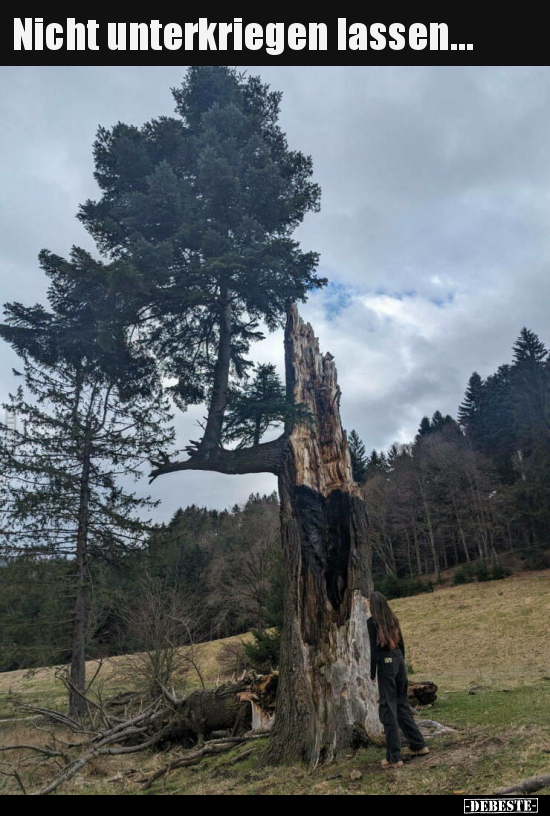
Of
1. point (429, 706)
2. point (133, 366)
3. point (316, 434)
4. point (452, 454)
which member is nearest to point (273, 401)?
point (316, 434)

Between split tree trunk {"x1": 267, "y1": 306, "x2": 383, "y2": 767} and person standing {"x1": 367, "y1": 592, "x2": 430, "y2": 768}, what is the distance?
103cm

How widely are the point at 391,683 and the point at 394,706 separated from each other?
0.21 m

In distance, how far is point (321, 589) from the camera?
23.9 feet

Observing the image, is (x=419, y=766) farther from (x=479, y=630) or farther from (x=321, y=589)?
(x=479, y=630)

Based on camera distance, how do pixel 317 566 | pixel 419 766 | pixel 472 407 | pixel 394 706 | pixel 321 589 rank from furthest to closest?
pixel 472 407
pixel 317 566
pixel 321 589
pixel 394 706
pixel 419 766

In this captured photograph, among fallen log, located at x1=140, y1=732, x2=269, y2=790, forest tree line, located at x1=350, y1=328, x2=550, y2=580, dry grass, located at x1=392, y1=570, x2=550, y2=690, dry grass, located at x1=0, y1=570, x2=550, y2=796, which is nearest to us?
dry grass, located at x1=0, y1=570, x2=550, y2=796

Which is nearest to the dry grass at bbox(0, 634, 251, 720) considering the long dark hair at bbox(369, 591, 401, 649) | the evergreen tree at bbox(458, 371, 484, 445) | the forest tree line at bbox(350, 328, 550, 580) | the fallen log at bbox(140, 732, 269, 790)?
the fallen log at bbox(140, 732, 269, 790)

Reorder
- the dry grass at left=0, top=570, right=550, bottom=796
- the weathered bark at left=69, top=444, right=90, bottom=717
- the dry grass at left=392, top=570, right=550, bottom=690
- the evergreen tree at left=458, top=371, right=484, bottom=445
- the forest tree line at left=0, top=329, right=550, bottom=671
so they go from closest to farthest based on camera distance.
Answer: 1. the dry grass at left=0, top=570, right=550, bottom=796
2. the weathered bark at left=69, top=444, right=90, bottom=717
3. the forest tree line at left=0, top=329, right=550, bottom=671
4. the dry grass at left=392, top=570, right=550, bottom=690
5. the evergreen tree at left=458, top=371, right=484, bottom=445

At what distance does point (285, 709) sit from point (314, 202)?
9.54 metres

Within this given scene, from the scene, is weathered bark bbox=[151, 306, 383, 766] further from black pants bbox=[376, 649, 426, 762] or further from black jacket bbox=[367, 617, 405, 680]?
black jacket bbox=[367, 617, 405, 680]

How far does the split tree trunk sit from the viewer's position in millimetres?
6465

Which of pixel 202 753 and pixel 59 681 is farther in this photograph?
pixel 59 681

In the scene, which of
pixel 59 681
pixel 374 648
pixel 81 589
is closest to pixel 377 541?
pixel 59 681

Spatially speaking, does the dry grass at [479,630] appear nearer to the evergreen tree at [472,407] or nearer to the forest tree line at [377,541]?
the forest tree line at [377,541]
